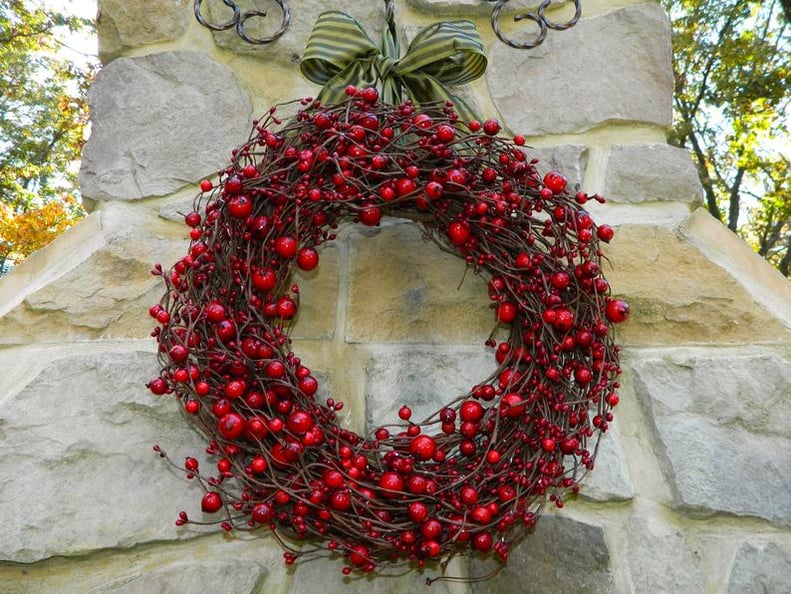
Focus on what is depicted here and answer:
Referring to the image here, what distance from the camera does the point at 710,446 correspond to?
0.76 m

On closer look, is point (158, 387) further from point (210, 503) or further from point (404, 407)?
point (404, 407)

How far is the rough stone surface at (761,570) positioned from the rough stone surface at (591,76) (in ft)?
2.30

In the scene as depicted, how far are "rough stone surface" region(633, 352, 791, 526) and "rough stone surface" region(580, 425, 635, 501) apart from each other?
0.06 m

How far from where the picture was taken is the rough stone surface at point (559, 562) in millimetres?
720

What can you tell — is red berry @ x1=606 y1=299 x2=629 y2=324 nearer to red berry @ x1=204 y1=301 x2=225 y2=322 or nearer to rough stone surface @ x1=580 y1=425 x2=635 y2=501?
rough stone surface @ x1=580 y1=425 x2=635 y2=501

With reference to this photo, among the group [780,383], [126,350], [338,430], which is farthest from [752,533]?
[126,350]

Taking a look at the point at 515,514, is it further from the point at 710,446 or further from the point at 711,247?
the point at 711,247

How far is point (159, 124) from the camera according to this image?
0.90 m

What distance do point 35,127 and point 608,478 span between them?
4.71 m

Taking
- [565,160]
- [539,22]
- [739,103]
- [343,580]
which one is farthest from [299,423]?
[739,103]

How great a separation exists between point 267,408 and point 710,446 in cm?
64

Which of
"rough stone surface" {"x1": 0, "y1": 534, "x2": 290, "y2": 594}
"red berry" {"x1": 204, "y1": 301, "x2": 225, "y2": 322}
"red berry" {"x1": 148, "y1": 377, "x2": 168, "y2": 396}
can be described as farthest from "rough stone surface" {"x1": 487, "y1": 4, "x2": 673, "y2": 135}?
"rough stone surface" {"x1": 0, "y1": 534, "x2": 290, "y2": 594}

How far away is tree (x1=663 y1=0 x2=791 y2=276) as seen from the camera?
124 inches

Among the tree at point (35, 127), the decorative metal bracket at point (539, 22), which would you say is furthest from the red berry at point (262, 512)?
→ the tree at point (35, 127)
